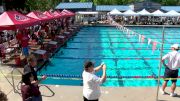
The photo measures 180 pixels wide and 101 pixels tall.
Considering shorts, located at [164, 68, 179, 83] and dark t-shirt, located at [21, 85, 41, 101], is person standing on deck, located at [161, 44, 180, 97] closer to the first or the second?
shorts, located at [164, 68, 179, 83]

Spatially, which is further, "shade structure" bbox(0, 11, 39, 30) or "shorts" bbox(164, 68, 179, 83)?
"shade structure" bbox(0, 11, 39, 30)

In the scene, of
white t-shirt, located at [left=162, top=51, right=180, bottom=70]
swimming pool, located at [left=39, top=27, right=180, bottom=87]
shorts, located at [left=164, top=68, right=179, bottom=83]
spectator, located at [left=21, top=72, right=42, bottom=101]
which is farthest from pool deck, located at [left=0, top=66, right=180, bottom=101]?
spectator, located at [left=21, top=72, right=42, bottom=101]

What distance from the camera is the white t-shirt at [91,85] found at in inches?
186

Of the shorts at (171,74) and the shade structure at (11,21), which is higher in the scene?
the shade structure at (11,21)

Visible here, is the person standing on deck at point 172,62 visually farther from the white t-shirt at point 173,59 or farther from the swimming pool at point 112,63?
the swimming pool at point 112,63

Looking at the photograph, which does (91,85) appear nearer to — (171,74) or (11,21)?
(171,74)

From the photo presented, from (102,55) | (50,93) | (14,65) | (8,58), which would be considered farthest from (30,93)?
(102,55)

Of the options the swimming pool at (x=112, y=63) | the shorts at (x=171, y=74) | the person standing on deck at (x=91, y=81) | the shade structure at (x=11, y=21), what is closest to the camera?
the person standing on deck at (x=91, y=81)

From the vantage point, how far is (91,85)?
4.78 metres

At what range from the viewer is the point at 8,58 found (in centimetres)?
1303

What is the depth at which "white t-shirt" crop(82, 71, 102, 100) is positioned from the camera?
472 centimetres

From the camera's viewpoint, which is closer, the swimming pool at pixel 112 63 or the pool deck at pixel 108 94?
the pool deck at pixel 108 94

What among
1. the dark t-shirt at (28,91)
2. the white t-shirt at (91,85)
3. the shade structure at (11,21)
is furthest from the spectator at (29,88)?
the shade structure at (11,21)

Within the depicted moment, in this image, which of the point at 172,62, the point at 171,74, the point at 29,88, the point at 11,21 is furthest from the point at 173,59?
the point at 11,21
